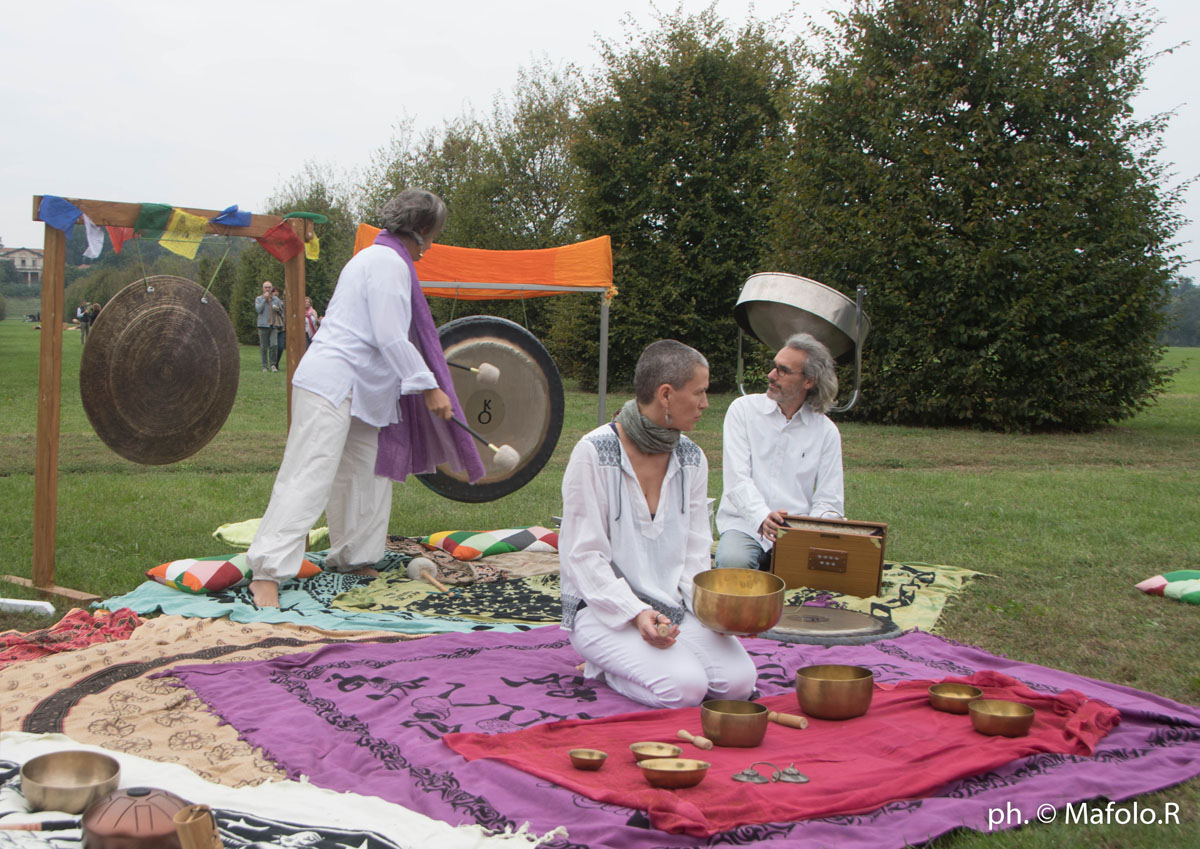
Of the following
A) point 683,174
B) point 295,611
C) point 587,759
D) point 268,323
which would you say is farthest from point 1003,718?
point 268,323

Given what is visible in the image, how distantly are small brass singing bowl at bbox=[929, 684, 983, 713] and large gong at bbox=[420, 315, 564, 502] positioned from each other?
3.56 metres

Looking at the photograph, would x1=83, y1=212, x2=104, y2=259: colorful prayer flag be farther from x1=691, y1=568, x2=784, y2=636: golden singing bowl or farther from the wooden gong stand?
x1=691, y1=568, x2=784, y2=636: golden singing bowl

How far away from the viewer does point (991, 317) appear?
40.5ft

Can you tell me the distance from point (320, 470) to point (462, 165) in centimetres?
2475

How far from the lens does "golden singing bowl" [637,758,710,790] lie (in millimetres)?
2611

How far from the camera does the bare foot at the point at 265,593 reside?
467 centimetres

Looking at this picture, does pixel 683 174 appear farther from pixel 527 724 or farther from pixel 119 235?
pixel 527 724

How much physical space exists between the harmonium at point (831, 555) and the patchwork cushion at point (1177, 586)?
145 centimetres

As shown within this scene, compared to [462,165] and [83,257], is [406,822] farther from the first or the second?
[462,165]

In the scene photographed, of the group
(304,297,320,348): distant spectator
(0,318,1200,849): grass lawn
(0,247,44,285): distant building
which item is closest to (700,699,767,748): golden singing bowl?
(0,318,1200,849): grass lawn

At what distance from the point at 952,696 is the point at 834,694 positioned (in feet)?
1.27

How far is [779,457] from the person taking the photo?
509cm

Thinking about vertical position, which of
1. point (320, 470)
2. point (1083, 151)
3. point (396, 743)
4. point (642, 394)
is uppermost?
point (1083, 151)

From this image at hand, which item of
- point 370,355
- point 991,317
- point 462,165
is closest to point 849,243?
point 991,317
